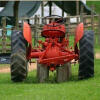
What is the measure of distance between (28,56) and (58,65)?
832 millimetres

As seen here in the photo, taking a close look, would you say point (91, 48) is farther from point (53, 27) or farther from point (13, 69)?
point (13, 69)

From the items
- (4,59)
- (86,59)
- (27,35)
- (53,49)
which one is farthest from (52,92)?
(4,59)

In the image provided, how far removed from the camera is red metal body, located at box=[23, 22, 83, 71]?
456 inches

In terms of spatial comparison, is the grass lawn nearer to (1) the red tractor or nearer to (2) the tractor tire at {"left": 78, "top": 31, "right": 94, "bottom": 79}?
(2) the tractor tire at {"left": 78, "top": 31, "right": 94, "bottom": 79}

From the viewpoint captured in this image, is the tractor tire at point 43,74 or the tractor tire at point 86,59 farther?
the tractor tire at point 43,74

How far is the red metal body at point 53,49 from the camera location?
1159cm

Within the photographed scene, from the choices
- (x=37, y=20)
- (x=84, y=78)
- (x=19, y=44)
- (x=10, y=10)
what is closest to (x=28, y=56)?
(x=19, y=44)

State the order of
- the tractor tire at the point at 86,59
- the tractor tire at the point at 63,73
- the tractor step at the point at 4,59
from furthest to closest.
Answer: the tractor step at the point at 4,59 → the tractor tire at the point at 63,73 → the tractor tire at the point at 86,59

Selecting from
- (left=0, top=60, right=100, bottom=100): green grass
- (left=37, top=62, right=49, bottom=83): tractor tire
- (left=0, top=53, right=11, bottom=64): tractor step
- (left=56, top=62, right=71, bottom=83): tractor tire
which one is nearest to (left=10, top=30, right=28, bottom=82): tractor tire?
(left=37, top=62, right=49, bottom=83): tractor tire

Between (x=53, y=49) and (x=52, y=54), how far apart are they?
159 millimetres

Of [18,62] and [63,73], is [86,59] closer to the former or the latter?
[63,73]

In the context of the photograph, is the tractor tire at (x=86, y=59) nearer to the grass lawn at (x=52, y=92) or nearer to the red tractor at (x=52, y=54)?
the red tractor at (x=52, y=54)

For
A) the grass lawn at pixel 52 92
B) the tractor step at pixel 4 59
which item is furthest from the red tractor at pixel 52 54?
the tractor step at pixel 4 59

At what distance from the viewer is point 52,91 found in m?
9.32
